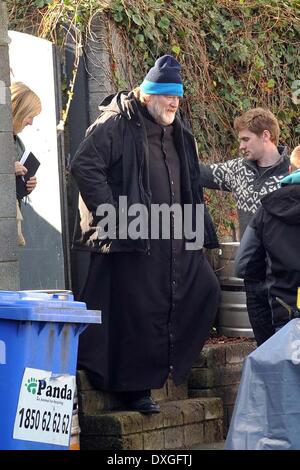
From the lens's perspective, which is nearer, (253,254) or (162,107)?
(253,254)

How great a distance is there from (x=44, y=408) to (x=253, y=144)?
2.90 m

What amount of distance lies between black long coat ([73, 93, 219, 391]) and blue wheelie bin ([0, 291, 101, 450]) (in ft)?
4.55

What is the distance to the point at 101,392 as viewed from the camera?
8.13 m

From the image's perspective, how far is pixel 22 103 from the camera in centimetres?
832

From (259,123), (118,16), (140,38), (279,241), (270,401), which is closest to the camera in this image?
(270,401)

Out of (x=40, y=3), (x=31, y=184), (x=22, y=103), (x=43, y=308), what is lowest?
(x=43, y=308)

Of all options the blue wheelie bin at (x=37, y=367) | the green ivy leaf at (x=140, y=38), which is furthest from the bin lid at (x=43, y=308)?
the green ivy leaf at (x=140, y=38)

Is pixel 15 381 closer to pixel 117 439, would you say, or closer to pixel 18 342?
pixel 18 342

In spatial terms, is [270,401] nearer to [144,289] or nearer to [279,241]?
[279,241]

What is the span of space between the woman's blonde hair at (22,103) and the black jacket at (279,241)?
5.37 ft

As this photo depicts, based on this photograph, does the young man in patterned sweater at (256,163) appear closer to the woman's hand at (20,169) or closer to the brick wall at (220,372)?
the brick wall at (220,372)

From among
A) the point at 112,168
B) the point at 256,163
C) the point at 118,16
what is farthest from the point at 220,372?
the point at 118,16

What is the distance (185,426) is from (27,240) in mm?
1673

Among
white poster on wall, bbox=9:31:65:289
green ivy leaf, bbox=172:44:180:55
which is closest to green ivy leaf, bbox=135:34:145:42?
green ivy leaf, bbox=172:44:180:55
